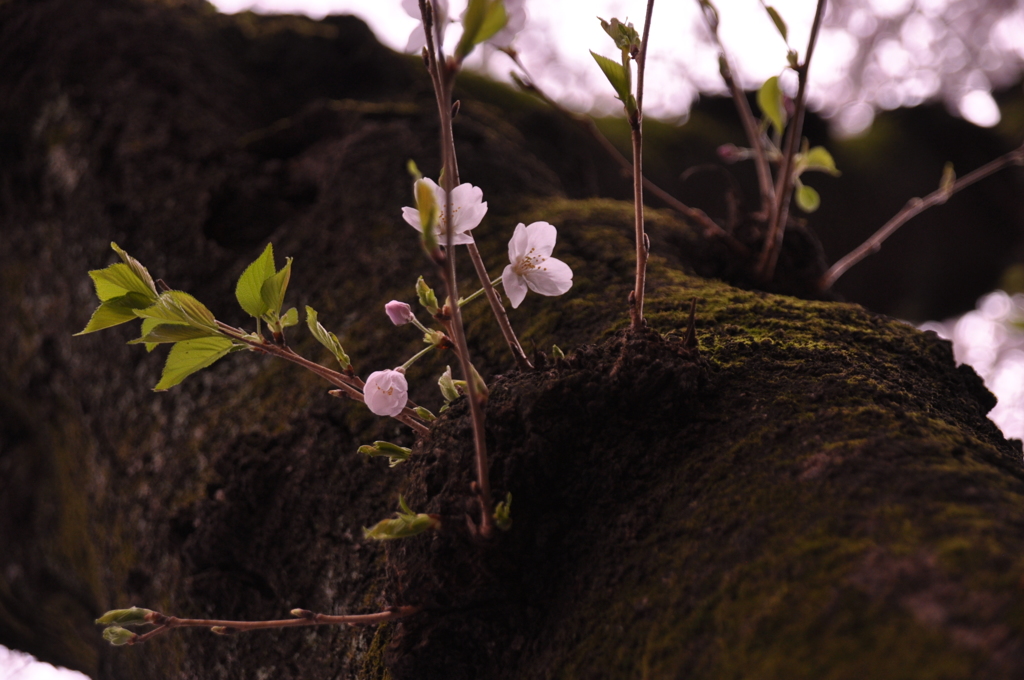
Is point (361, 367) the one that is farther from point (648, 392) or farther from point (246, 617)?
point (648, 392)

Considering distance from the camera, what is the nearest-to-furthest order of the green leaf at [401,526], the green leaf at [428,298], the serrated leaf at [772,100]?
the green leaf at [401,526], the green leaf at [428,298], the serrated leaf at [772,100]

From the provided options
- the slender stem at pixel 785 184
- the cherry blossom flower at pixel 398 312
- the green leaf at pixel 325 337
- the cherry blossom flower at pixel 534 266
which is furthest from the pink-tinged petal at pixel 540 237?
the slender stem at pixel 785 184

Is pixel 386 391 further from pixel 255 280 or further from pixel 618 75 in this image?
pixel 618 75

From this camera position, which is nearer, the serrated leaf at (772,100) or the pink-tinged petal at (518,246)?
the pink-tinged petal at (518,246)

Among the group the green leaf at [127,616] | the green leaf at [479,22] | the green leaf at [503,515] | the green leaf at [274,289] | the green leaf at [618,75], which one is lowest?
the green leaf at [127,616]

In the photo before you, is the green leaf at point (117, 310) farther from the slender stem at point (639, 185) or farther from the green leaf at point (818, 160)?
the green leaf at point (818, 160)

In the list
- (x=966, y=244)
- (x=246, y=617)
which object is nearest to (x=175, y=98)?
(x=246, y=617)
